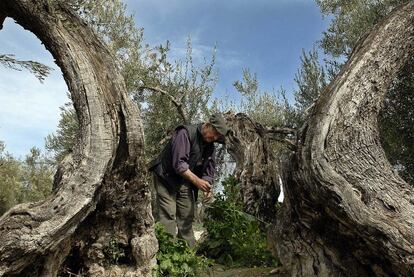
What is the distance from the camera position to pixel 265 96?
21828 mm

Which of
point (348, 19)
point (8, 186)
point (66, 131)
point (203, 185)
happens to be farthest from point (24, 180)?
point (203, 185)

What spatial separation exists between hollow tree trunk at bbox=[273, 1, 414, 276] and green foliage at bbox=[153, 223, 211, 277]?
3.16ft

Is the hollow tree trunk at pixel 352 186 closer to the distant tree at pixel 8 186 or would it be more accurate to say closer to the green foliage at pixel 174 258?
the green foliage at pixel 174 258

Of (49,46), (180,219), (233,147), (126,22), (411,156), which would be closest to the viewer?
(49,46)

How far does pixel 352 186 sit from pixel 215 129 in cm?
217

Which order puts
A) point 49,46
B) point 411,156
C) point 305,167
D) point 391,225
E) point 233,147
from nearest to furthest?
point 391,225, point 305,167, point 49,46, point 233,147, point 411,156

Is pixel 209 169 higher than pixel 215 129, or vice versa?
pixel 215 129

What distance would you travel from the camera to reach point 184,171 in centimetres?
547

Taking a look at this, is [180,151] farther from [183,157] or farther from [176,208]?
[176,208]

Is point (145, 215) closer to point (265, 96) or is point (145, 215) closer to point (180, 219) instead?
point (180, 219)

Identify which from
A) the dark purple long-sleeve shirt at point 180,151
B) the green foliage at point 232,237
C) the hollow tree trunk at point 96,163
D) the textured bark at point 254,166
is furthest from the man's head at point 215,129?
the textured bark at point 254,166

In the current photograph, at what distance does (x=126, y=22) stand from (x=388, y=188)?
52.4 ft

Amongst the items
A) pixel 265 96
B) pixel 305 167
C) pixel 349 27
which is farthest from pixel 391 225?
pixel 265 96

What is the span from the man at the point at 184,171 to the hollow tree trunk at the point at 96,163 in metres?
1.14
